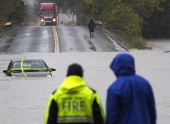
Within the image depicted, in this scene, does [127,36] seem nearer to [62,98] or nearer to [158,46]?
[158,46]

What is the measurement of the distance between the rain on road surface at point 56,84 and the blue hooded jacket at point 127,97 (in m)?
5.62

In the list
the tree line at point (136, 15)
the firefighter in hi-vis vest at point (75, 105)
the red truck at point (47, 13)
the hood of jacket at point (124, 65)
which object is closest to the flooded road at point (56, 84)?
the firefighter in hi-vis vest at point (75, 105)

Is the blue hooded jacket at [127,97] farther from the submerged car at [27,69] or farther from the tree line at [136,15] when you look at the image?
the tree line at [136,15]

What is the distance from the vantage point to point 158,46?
4659 centimetres

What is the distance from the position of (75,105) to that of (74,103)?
0.08 ft

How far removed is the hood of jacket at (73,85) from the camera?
545cm

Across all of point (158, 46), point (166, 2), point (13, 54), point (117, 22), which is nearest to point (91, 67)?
point (13, 54)

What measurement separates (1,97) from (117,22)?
3641 cm

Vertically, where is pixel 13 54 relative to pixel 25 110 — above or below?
below

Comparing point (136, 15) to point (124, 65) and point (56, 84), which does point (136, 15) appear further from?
point (124, 65)

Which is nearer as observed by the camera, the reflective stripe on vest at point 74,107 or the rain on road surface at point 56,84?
the reflective stripe on vest at point 74,107

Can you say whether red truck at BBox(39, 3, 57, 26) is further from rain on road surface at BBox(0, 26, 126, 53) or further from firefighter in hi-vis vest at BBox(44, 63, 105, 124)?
firefighter in hi-vis vest at BBox(44, 63, 105, 124)

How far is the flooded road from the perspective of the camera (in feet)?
40.3

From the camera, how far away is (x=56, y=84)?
62.2 feet
